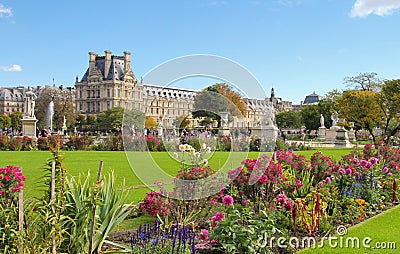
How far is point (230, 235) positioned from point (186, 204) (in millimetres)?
1980

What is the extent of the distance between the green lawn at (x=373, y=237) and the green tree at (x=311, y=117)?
54.3 m

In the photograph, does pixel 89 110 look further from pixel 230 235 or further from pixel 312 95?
pixel 230 235

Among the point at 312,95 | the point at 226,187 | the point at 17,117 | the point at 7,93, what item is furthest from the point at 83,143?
the point at 312,95

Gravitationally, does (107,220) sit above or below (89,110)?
below

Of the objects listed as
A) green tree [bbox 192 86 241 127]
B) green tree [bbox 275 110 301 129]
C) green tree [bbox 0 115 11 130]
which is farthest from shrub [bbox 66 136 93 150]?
green tree [bbox 275 110 301 129]

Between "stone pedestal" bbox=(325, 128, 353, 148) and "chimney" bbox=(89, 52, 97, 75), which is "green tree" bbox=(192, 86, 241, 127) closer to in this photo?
"stone pedestal" bbox=(325, 128, 353, 148)

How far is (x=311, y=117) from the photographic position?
62000mm

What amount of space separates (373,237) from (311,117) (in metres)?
57.8

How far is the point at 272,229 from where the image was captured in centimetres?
493

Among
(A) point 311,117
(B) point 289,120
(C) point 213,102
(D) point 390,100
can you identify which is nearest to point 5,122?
(A) point 311,117

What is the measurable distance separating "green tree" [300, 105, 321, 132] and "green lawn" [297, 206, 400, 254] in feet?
178

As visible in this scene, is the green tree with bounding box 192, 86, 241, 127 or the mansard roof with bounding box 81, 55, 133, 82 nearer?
the green tree with bounding box 192, 86, 241, 127

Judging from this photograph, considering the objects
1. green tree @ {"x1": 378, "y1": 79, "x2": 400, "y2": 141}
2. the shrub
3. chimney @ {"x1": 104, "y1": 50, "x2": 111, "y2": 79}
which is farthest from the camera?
chimney @ {"x1": 104, "y1": 50, "x2": 111, "y2": 79}

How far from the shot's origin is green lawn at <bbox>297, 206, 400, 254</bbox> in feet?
17.6
